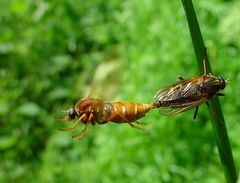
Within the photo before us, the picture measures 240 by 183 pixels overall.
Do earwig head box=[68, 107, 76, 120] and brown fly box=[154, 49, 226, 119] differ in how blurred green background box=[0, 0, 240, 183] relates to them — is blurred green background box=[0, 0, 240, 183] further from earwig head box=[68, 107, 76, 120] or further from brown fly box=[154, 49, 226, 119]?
earwig head box=[68, 107, 76, 120]

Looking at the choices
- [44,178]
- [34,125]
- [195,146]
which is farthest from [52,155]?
[195,146]

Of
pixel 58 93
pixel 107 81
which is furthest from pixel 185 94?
pixel 58 93

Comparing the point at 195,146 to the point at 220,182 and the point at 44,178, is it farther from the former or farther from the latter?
the point at 44,178

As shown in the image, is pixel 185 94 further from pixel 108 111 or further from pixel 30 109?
→ pixel 30 109

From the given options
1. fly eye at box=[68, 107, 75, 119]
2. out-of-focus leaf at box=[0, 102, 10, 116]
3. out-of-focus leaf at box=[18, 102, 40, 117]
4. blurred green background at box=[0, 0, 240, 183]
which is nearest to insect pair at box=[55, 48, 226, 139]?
fly eye at box=[68, 107, 75, 119]

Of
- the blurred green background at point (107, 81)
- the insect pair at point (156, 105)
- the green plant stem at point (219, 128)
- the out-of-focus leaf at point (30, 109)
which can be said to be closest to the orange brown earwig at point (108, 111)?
the insect pair at point (156, 105)

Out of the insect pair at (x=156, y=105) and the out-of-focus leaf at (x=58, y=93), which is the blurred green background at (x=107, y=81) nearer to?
the out-of-focus leaf at (x=58, y=93)
